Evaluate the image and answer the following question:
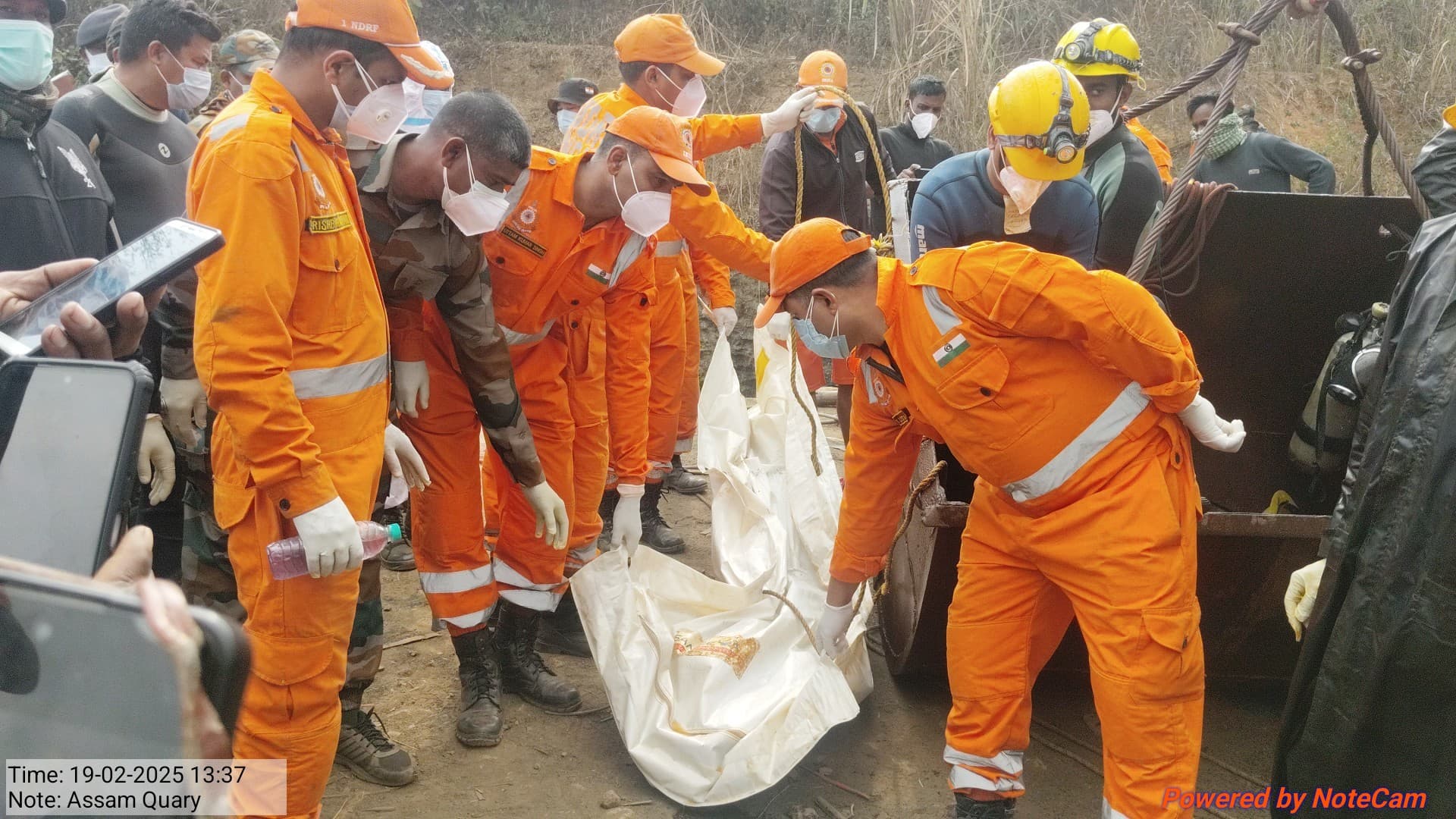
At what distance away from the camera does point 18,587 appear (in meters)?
0.88

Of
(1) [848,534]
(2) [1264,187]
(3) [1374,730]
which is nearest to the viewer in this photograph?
(3) [1374,730]

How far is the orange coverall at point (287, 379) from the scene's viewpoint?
2096mm

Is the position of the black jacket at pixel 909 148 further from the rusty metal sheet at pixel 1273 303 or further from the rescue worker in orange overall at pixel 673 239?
the rusty metal sheet at pixel 1273 303

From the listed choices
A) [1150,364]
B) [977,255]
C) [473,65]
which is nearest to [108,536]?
[977,255]

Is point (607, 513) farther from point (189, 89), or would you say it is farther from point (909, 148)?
point (909, 148)

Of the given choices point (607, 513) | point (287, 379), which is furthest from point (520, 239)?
point (607, 513)

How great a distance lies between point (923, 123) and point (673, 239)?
343 centimetres

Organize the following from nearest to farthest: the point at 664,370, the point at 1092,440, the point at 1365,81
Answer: the point at 1092,440
the point at 1365,81
the point at 664,370

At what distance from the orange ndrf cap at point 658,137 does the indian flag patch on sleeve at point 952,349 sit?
1.24 metres

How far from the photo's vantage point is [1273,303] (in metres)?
4.17

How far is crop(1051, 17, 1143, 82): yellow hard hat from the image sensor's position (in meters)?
4.18

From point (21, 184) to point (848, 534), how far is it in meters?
2.66

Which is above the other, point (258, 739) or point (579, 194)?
point (579, 194)

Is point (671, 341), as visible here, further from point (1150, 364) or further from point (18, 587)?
point (18, 587)
